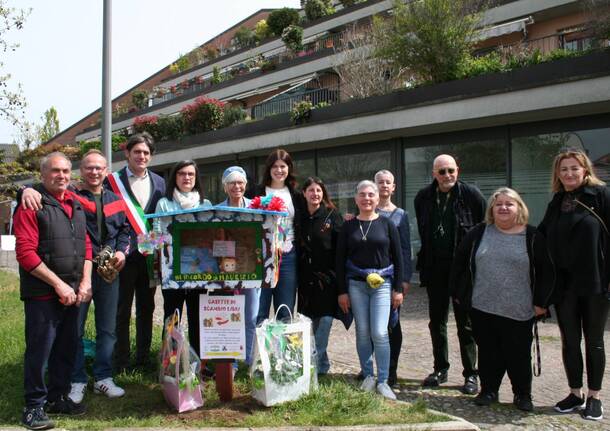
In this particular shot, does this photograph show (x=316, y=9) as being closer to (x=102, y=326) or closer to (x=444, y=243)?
(x=444, y=243)

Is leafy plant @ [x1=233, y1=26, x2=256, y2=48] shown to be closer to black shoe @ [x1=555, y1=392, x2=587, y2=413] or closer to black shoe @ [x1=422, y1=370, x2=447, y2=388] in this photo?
black shoe @ [x1=422, y1=370, x2=447, y2=388]

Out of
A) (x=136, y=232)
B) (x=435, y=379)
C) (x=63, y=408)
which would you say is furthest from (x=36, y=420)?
(x=435, y=379)

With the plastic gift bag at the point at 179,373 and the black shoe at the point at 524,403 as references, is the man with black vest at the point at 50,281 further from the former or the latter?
the black shoe at the point at 524,403

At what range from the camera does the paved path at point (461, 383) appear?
4.75m

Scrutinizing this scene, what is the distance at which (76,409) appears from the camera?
4773 millimetres

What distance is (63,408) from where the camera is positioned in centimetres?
477

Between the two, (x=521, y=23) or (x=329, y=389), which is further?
(x=521, y=23)

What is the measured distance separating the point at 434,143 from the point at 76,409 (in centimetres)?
1034

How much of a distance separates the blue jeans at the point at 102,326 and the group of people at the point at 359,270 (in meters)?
0.01

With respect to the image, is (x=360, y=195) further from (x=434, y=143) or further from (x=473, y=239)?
(x=434, y=143)

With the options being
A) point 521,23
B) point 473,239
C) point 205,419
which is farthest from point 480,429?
point 521,23

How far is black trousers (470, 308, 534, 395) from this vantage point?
16.5 feet

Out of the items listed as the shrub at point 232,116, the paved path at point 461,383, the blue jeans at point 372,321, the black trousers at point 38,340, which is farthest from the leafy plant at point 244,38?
the black trousers at point 38,340

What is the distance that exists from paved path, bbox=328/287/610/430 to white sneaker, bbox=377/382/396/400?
0.59 ft
